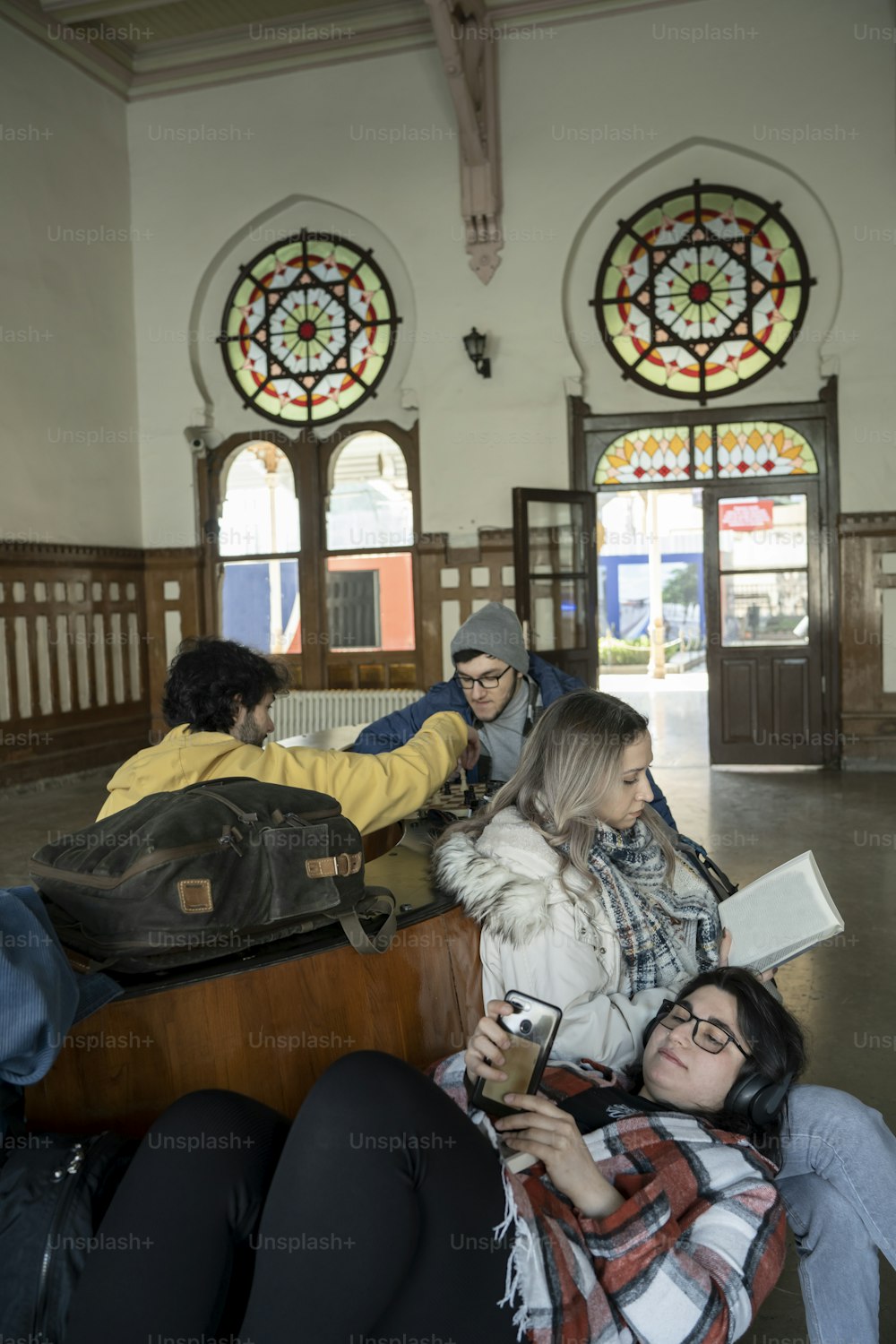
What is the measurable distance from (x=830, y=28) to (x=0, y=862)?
8746 mm

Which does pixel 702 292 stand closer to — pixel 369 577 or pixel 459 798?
pixel 369 577

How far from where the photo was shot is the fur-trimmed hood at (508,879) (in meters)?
1.94

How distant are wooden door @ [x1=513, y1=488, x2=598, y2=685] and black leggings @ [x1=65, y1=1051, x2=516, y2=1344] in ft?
22.2

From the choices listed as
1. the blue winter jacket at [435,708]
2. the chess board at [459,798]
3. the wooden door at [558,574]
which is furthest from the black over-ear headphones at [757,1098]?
the wooden door at [558,574]

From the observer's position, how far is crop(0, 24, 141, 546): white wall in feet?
27.0

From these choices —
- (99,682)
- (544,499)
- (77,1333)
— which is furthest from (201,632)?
(77,1333)

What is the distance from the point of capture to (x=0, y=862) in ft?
19.6

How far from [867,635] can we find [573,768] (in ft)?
23.4

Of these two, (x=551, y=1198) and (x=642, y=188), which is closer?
(x=551, y=1198)

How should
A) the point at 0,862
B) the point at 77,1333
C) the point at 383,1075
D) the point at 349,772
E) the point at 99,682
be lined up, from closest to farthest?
the point at 77,1333, the point at 383,1075, the point at 349,772, the point at 0,862, the point at 99,682

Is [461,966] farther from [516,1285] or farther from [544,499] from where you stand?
[544,499]

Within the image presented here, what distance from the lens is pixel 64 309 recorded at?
8.77 meters

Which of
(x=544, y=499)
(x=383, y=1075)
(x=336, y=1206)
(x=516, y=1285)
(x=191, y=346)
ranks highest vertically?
(x=191, y=346)

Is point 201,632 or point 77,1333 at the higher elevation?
point 201,632
